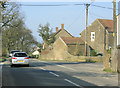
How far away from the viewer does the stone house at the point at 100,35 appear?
1918 inches

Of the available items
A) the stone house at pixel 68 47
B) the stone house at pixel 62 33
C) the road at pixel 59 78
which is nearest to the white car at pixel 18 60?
the road at pixel 59 78

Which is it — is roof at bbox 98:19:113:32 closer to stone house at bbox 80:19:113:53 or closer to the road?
stone house at bbox 80:19:113:53

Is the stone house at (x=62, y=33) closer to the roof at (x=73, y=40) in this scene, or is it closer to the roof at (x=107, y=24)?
the roof at (x=73, y=40)

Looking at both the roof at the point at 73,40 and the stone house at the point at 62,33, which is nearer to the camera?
the roof at the point at 73,40

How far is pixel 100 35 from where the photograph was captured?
49.5m

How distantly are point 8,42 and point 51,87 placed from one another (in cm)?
6423

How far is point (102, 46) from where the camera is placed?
49344mm

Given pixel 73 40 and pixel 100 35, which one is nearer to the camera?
pixel 100 35

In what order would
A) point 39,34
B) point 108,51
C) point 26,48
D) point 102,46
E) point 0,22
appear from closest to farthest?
point 108,51 < point 0,22 < point 102,46 < point 39,34 < point 26,48

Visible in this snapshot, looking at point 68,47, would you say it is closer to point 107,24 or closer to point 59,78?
point 107,24

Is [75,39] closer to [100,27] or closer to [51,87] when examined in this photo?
[100,27]

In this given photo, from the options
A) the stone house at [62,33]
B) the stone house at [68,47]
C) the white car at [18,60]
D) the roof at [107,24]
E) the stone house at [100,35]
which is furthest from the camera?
the stone house at [62,33]

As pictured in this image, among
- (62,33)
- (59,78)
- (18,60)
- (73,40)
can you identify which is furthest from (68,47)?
(59,78)

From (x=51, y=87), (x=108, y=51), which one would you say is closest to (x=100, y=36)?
(x=108, y=51)
